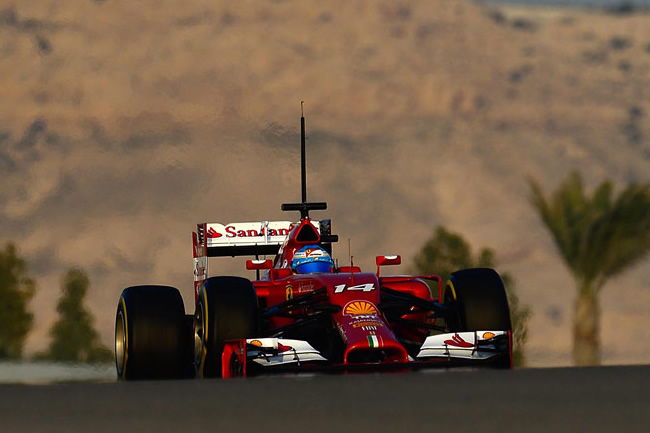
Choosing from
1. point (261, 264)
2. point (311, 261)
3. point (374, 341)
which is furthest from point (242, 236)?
point (374, 341)

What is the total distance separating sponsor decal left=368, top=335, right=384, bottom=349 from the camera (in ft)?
33.2

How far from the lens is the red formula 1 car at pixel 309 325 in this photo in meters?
10.2

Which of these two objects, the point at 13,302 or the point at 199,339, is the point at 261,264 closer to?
the point at 199,339

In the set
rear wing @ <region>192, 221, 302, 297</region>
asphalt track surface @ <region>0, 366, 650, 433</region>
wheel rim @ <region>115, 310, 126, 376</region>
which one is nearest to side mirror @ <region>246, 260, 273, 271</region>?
rear wing @ <region>192, 221, 302, 297</region>

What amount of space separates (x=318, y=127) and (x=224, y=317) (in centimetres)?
5908

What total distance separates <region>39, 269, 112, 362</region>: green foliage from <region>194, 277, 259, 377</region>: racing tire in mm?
26529

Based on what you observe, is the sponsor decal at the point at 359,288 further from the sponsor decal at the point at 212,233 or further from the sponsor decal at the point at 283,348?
the sponsor decal at the point at 212,233

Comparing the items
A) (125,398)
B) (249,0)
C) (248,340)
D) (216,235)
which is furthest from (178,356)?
(249,0)

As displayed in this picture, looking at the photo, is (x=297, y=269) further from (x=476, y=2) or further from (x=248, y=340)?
(x=476, y=2)

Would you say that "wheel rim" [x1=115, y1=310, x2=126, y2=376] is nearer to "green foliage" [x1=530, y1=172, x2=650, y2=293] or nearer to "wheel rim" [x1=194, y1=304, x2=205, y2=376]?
"wheel rim" [x1=194, y1=304, x2=205, y2=376]

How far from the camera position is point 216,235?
50.1ft

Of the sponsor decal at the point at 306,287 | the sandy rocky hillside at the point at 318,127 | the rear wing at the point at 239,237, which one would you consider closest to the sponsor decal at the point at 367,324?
the sponsor decal at the point at 306,287

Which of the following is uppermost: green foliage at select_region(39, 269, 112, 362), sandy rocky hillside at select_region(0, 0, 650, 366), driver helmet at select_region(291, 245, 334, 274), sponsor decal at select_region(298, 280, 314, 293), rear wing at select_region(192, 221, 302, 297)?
sandy rocky hillside at select_region(0, 0, 650, 366)

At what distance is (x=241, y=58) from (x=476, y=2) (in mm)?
15730
